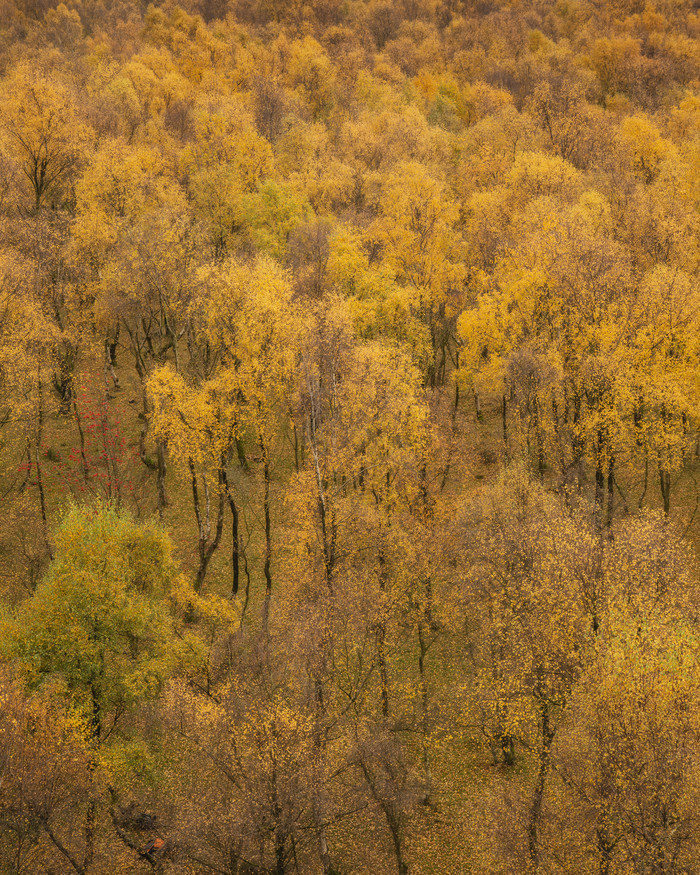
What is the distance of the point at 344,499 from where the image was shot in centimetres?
4100

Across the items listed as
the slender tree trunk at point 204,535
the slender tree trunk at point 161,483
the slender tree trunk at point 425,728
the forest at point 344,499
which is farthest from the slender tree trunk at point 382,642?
the slender tree trunk at point 161,483

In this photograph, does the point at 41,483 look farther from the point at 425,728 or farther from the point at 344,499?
the point at 425,728

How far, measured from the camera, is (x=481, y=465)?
201ft

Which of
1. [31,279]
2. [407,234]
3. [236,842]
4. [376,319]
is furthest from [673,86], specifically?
[236,842]

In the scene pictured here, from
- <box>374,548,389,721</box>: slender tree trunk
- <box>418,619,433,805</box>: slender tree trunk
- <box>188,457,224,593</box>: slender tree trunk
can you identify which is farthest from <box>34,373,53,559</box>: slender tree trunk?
<box>418,619,433,805</box>: slender tree trunk

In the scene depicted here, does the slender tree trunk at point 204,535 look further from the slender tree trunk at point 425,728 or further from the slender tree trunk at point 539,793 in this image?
the slender tree trunk at point 539,793

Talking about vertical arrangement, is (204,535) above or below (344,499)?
below

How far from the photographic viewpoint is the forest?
28.8 metres

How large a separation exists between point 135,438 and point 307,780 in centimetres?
3803

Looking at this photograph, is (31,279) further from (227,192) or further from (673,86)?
(673,86)

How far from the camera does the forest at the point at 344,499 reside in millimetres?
28828

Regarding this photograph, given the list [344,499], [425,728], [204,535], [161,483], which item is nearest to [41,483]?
[161,483]

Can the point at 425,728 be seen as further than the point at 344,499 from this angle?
No

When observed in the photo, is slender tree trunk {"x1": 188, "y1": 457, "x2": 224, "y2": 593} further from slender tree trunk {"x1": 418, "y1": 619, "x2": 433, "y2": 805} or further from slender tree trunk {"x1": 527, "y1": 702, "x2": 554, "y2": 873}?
slender tree trunk {"x1": 527, "y1": 702, "x2": 554, "y2": 873}
